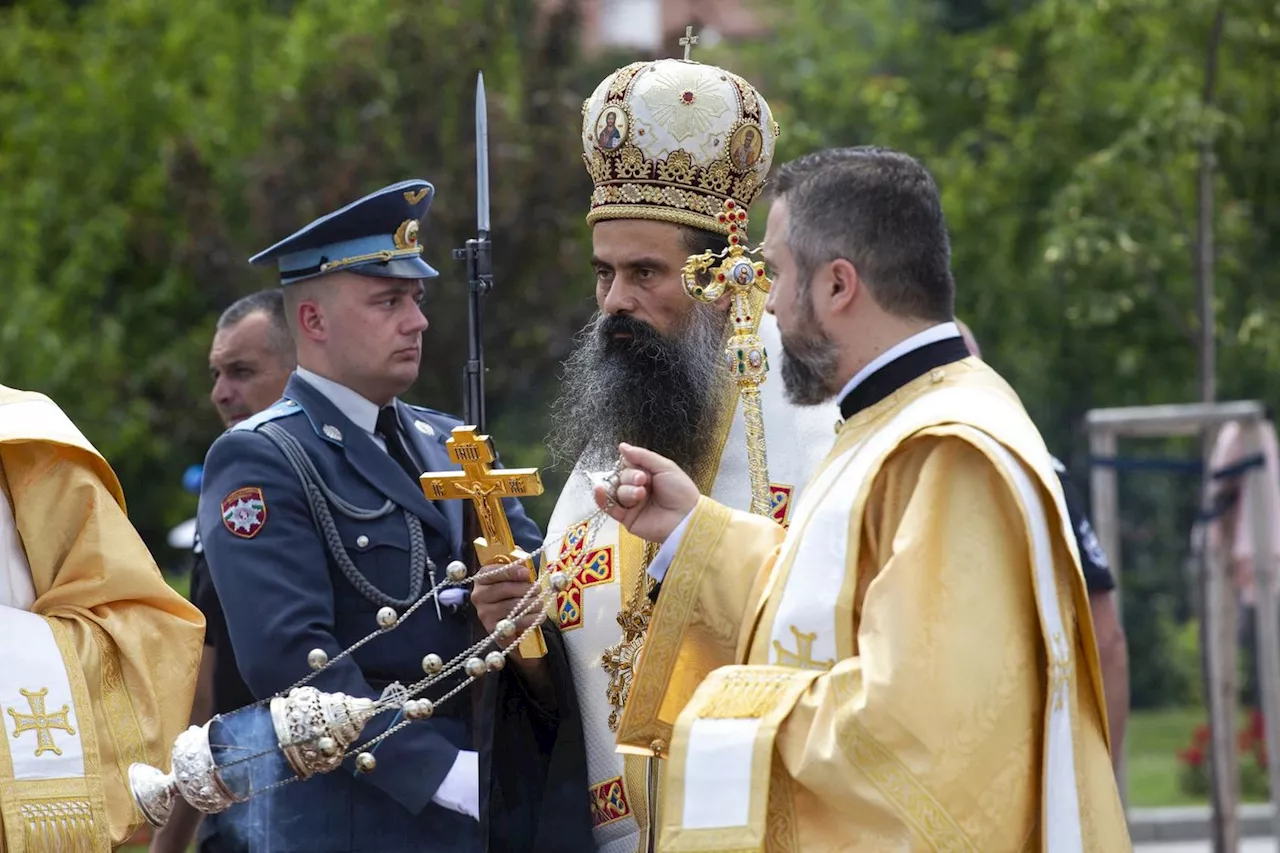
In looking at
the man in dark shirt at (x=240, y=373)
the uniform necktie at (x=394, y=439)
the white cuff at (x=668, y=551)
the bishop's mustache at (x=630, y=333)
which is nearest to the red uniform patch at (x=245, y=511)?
the uniform necktie at (x=394, y=439)

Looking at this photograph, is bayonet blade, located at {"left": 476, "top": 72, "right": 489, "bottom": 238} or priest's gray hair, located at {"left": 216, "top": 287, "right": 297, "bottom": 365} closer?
bayonet blade, located at {"left": 476, "top": 72, "right": 489, "bottom": 238}

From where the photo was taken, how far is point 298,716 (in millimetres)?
4055

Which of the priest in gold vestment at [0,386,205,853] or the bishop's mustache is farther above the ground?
the bishop's mustache

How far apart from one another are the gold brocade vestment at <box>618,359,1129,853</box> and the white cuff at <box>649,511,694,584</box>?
0.23 meters

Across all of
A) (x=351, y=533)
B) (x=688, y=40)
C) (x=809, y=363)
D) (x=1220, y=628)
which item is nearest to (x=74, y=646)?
(x=351, y=533)

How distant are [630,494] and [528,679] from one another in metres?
0.98

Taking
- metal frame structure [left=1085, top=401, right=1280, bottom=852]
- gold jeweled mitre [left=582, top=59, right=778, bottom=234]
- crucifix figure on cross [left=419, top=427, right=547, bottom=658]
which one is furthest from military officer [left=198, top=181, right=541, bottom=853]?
metal frame structure [left=1085, top=401, right=1280, bottom=852]

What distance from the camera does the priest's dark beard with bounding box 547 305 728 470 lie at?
4613 millimetres

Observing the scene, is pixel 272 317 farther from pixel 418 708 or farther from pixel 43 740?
pixel 418 708

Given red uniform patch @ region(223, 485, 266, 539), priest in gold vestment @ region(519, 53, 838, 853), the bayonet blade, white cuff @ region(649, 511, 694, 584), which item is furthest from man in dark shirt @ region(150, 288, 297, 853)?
white cuff @ region(649, 511, 694, 584)

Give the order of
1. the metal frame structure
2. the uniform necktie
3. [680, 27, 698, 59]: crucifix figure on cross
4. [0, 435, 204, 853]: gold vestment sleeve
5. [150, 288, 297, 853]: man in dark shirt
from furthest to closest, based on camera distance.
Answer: the metal frame structure < [150, 288, 297, 853]: man in dark shirt < the uniform necktie < [680, 27, 698, 59]: crucifix figure on cross < [0, 435, 204, 853]: gold vestment sleeve

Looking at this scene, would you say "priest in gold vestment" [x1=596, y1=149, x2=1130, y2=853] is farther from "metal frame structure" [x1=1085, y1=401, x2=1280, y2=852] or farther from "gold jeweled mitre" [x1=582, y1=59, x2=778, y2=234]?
"metal frame structure" [x1=1085, y1=401, x2=1280, y2=852]

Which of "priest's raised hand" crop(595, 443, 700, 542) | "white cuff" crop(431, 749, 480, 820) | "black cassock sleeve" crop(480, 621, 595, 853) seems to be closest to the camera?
"priest's raised hand" crop(595, 443, 700, 542)

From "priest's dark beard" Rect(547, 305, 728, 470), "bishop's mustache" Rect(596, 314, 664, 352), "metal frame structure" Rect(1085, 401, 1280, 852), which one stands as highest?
"bishop's mustache" Rect(596, 314, 664, 352)
